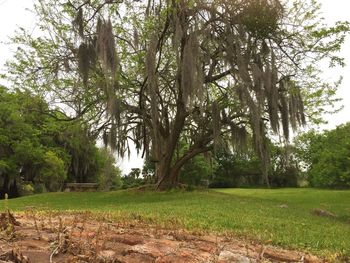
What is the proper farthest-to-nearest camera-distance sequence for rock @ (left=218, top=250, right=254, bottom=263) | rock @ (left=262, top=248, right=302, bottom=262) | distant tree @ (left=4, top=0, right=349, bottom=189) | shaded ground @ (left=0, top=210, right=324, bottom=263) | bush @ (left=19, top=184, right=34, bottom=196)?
bush @ (left=19, top=184, right=34, bottom=196)
distant tree @ (left=4, top=0, right=349, bottom=189)
rock @ (left=262, top=248, right=302, bottom=262)
rock @ (left=218, top=250, right=254, bottom=263)
shaded ground @ (left=0, top=210, right=324, bottom=263)

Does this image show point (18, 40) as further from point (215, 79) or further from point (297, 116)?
point (297, 116)

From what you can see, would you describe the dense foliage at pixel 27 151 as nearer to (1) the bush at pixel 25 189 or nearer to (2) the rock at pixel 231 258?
(1) the bush at pixel 25 189

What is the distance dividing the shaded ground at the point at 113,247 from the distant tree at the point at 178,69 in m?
11.1

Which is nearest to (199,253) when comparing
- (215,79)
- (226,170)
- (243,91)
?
(243,91)

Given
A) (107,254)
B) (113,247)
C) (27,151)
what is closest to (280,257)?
(113,247)

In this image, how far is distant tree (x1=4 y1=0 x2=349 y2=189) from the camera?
1719cm

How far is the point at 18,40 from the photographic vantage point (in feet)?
72.4

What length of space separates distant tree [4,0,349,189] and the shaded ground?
36.4 feet

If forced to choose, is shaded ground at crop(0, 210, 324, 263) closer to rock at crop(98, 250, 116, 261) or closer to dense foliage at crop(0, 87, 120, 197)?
rock at crop(98, 250, 116, 261)

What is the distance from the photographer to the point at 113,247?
4773 millimetres

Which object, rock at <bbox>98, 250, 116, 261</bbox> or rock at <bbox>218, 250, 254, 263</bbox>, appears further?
rock at <bbox>218, 250, 254, 263</bbox>

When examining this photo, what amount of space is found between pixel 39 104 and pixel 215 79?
26.5 feet

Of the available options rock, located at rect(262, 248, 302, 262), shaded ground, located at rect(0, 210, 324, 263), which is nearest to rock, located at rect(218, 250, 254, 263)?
shaded ground, located at rect(0, 210, 324, 263)

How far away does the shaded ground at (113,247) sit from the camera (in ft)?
14.0
